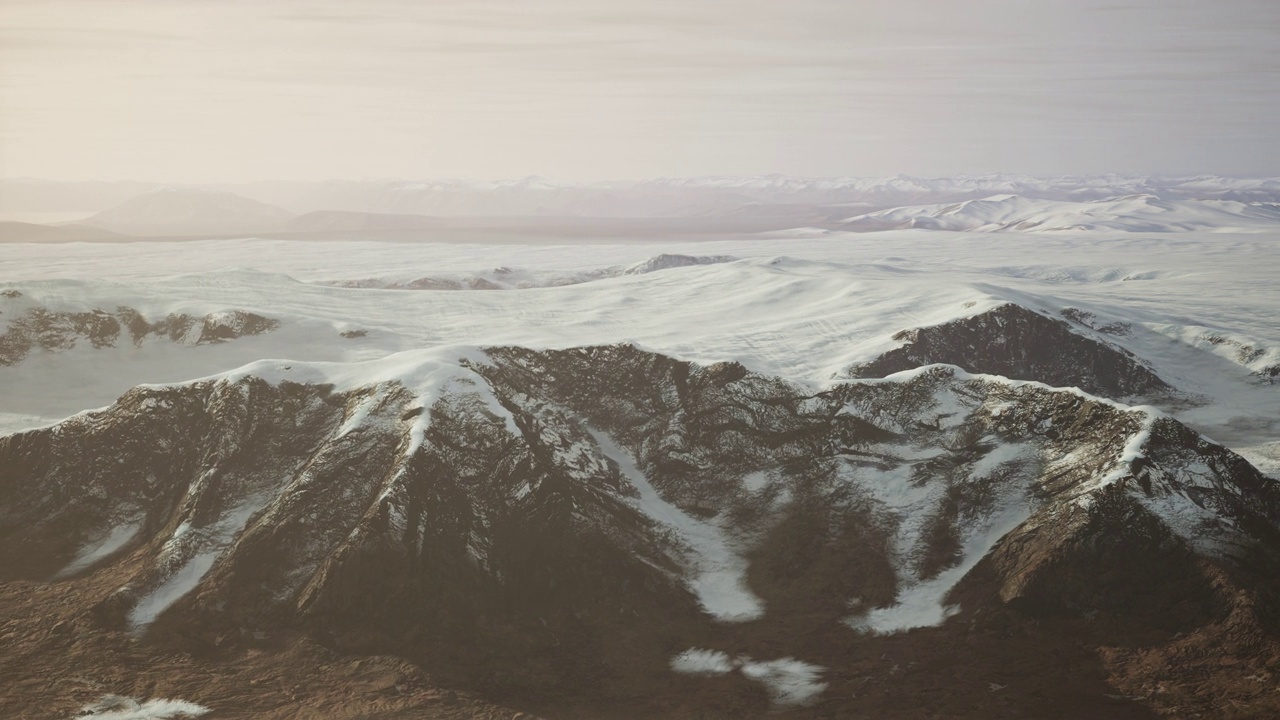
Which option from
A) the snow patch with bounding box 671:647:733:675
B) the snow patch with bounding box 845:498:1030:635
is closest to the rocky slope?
the snow patch with bounding box 671:647:733:675

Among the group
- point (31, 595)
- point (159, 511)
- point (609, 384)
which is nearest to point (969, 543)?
point (609, 384)

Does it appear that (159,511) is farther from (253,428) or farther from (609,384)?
(609,384)

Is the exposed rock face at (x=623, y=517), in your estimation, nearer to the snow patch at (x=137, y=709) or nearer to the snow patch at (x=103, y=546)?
the snow patch at (x=103, y=546)

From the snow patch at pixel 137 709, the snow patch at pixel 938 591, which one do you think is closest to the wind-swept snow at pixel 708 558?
the snow patch at pixel 938 591

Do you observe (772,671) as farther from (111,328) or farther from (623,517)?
(111,328)

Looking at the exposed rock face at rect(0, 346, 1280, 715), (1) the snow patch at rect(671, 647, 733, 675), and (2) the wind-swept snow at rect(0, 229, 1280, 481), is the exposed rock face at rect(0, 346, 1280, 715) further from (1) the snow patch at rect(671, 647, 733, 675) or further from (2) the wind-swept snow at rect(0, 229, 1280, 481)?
(2) the wind-swept snow at rect(0, 229, 1280, 481)
